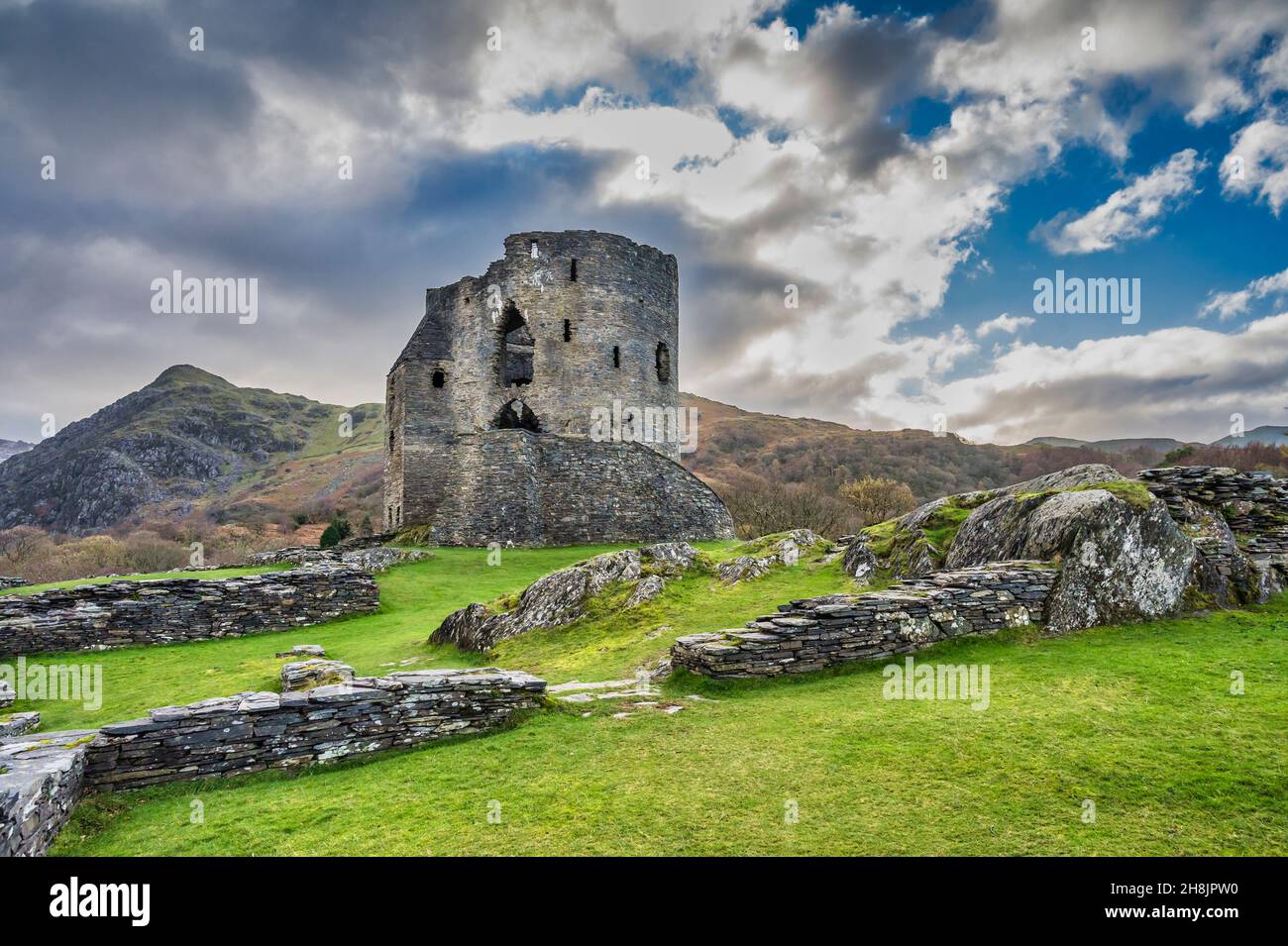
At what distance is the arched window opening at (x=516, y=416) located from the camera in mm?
32250

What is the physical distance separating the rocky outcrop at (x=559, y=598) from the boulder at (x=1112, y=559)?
286 inches

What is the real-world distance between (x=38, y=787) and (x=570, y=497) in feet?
72.5

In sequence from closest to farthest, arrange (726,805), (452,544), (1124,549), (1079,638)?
(726,805) < (1079,638) < (1124,549) < (452,544)

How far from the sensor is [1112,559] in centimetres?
945

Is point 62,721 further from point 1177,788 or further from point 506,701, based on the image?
point 1177,788

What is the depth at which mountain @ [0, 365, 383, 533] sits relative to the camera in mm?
94250

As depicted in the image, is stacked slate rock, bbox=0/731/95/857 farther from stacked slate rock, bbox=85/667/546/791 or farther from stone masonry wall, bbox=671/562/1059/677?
stone masonry wall, bbox=671/562/1059/677

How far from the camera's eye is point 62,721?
29.5ft

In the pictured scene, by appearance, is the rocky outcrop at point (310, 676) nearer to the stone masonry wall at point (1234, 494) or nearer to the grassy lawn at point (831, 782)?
the grassy lawn at point (831, 782)

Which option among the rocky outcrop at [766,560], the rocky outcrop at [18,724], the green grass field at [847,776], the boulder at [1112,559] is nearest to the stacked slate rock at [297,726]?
the green grass field at [847,776]

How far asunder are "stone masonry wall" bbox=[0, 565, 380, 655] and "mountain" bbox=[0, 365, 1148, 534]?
36.7 metres

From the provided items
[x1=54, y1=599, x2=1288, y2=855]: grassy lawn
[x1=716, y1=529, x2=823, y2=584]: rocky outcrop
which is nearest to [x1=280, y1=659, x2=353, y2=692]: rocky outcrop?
[x1=54, y1=599, x2=1288, y2=855]: grassy lawn
